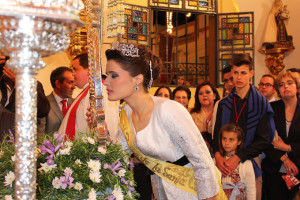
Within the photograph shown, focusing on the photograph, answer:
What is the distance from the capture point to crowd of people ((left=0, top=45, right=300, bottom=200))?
243cm

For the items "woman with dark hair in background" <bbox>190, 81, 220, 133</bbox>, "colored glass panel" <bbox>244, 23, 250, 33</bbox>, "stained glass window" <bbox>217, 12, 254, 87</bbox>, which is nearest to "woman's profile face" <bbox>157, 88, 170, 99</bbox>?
"woman with dark hair in background" <bbox>190, 81, 220, 133</bbox>

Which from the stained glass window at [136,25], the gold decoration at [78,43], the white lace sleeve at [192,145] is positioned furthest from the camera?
the stained glass window at [136,25]

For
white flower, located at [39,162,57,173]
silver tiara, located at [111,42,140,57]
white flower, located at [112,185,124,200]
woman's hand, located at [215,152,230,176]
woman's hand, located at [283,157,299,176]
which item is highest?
silver tiara, located at [111,42,140,57]

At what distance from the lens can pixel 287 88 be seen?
4.47 metres

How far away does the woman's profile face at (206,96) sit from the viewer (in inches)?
196

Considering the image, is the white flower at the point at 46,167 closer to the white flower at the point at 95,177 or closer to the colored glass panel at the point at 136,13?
→ the white flower at the point at 95,177

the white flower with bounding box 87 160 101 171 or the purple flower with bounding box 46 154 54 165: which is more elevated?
the purple flower with bounding box 46 154 54 165

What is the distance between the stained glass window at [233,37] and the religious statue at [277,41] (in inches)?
23.4

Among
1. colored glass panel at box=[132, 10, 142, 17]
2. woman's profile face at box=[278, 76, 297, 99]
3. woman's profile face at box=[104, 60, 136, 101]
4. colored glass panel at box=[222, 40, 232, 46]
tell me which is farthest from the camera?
colored glass panel at box=[222, 40, 232, 46]

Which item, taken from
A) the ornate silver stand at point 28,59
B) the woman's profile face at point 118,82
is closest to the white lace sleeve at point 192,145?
the woman's profile face at point 118,82

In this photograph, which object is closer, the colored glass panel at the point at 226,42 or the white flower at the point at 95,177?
the white flower at the point at 95,177

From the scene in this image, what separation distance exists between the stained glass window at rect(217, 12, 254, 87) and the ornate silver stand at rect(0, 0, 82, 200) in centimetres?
859

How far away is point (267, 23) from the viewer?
9.67m

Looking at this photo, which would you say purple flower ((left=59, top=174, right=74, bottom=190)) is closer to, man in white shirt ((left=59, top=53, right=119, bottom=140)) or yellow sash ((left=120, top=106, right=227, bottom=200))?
yellow sash ((left=120, top=106, right=227, bottom=200))
